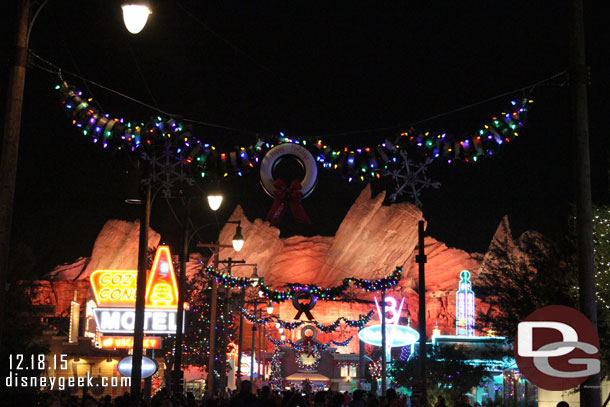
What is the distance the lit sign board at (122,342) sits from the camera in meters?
28.1

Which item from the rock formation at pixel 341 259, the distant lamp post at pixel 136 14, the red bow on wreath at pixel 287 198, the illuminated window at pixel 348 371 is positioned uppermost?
the rock formation at pixel 341 259

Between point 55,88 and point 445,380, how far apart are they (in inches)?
1305

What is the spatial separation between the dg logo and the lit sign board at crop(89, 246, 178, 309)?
22670 mm

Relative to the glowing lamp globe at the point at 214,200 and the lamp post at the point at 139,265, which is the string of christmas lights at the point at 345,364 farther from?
the lamp post at the point at 139,265

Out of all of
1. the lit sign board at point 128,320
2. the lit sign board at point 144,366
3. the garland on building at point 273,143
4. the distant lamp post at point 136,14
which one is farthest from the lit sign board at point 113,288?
the distant lamp post at point 136,14

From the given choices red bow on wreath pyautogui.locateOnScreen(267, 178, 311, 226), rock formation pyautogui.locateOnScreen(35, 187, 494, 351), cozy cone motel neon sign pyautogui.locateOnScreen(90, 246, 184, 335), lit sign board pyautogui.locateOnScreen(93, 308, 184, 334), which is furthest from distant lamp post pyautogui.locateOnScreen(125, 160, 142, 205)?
rock formation pyautogui.locateOnScreen(35, 187, 494, 351)

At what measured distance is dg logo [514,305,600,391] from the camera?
312 inches

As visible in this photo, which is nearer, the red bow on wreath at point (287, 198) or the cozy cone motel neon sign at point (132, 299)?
the red bow on wreath at point (287, 198)

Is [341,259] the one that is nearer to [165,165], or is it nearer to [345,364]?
[345,364]

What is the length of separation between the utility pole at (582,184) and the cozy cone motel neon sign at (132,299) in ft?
63.4

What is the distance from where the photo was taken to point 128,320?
29.2 m

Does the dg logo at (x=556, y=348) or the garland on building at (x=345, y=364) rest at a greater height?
the dg logo at (x=556, y=348)

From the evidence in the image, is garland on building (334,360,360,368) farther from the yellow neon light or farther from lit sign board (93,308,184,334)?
lit sign board (93,308,184,334)

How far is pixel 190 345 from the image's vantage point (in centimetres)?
6325
